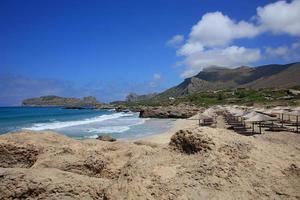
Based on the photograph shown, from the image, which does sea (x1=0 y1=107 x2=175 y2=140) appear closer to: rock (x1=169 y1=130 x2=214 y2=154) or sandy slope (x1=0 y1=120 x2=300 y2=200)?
rock (x1=169 y1=130 x2=214 y2=154)

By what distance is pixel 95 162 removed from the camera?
511cm

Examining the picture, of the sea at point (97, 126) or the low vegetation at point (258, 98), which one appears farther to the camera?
the low vegetation at point (258, 98)

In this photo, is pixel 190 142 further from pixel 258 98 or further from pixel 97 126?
pixel 258 98

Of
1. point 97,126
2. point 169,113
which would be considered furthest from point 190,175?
point 169,113

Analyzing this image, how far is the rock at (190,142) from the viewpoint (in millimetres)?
4246

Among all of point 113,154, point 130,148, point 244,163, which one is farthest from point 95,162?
point 244,163

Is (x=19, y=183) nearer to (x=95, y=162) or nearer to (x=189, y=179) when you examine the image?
(x=95, y=162)

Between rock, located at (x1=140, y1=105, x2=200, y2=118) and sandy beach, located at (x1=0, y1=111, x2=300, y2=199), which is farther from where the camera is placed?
rock, located at (x1=140, y1=105, x2=200, y2=118)

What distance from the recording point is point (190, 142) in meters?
4.41

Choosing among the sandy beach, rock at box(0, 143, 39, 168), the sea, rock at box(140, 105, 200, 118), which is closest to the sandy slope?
the sandy beach

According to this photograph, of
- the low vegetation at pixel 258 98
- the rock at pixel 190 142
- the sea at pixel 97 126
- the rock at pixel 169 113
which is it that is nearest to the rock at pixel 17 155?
the rock at pixel 190 142

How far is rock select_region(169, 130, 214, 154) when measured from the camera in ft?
13.9

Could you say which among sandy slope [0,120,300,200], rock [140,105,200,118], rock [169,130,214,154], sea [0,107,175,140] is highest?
rock [169,130,214,154]

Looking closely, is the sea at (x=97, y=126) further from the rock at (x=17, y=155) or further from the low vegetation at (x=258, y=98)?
the rock at (x=17, y=155)
